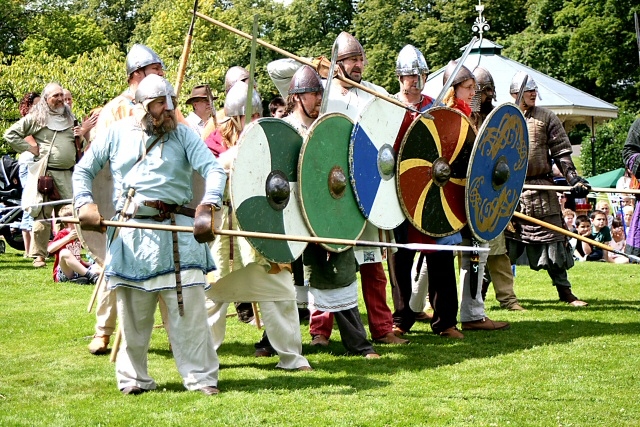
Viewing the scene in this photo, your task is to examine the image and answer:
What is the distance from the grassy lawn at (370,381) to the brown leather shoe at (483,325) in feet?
0.36

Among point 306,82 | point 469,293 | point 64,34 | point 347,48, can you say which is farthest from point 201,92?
point 64,34

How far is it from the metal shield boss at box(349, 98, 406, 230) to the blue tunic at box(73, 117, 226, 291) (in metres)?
1.12

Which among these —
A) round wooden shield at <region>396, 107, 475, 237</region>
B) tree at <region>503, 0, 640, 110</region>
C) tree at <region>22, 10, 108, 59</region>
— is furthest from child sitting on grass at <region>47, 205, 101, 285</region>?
tree at <region>22, 10, 108, 59</region>

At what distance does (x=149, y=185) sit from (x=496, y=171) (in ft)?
7.93

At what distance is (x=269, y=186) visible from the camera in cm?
569

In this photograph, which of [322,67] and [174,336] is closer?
[174,336]

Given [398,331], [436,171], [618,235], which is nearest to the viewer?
[436,171]

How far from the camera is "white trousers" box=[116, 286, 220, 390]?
5445 millimetres

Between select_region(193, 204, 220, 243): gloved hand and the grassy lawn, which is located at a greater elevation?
select_region(193, 204, 220, 243): gloved hand

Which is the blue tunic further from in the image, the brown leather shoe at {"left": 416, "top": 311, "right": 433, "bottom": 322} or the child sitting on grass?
the child sitting on grass

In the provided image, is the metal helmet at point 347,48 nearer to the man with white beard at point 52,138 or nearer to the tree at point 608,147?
the man with white beard at point 52,138

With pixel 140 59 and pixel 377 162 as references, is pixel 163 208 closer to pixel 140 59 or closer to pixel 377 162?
pixel 140 59

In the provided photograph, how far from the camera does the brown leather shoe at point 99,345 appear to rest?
264 inches

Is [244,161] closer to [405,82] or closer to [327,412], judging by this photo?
[327,412]
